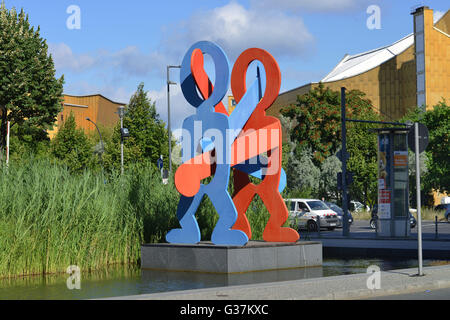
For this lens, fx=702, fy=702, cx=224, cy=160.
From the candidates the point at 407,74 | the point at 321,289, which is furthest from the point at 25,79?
the point at 407,74

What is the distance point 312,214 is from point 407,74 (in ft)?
168

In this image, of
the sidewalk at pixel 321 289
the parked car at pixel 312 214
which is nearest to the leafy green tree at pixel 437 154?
the parked car at pixel 312 214

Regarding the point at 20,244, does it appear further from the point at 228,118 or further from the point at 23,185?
the point at 228,118

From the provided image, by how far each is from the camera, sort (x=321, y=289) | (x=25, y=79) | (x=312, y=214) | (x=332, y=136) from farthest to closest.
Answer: (x=332, y=136), (x=25, y=79), (x=312, y=214), (x=321, y=289)

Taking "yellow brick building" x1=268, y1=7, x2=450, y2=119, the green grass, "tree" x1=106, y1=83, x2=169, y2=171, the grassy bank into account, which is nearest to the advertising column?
the grassy bank

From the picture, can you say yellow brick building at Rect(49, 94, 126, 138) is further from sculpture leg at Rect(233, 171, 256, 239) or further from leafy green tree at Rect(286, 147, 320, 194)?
sculpture leg at Rect(233, 171, 256, 239)

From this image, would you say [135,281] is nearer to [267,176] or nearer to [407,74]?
[267,176]

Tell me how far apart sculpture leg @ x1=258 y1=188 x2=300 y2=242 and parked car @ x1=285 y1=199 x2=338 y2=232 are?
50.5ft

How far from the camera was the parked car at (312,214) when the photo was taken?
102ft

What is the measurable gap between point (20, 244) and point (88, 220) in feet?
5.36

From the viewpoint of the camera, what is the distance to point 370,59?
91.9 metres

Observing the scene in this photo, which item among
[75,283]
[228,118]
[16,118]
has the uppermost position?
[16,118]
